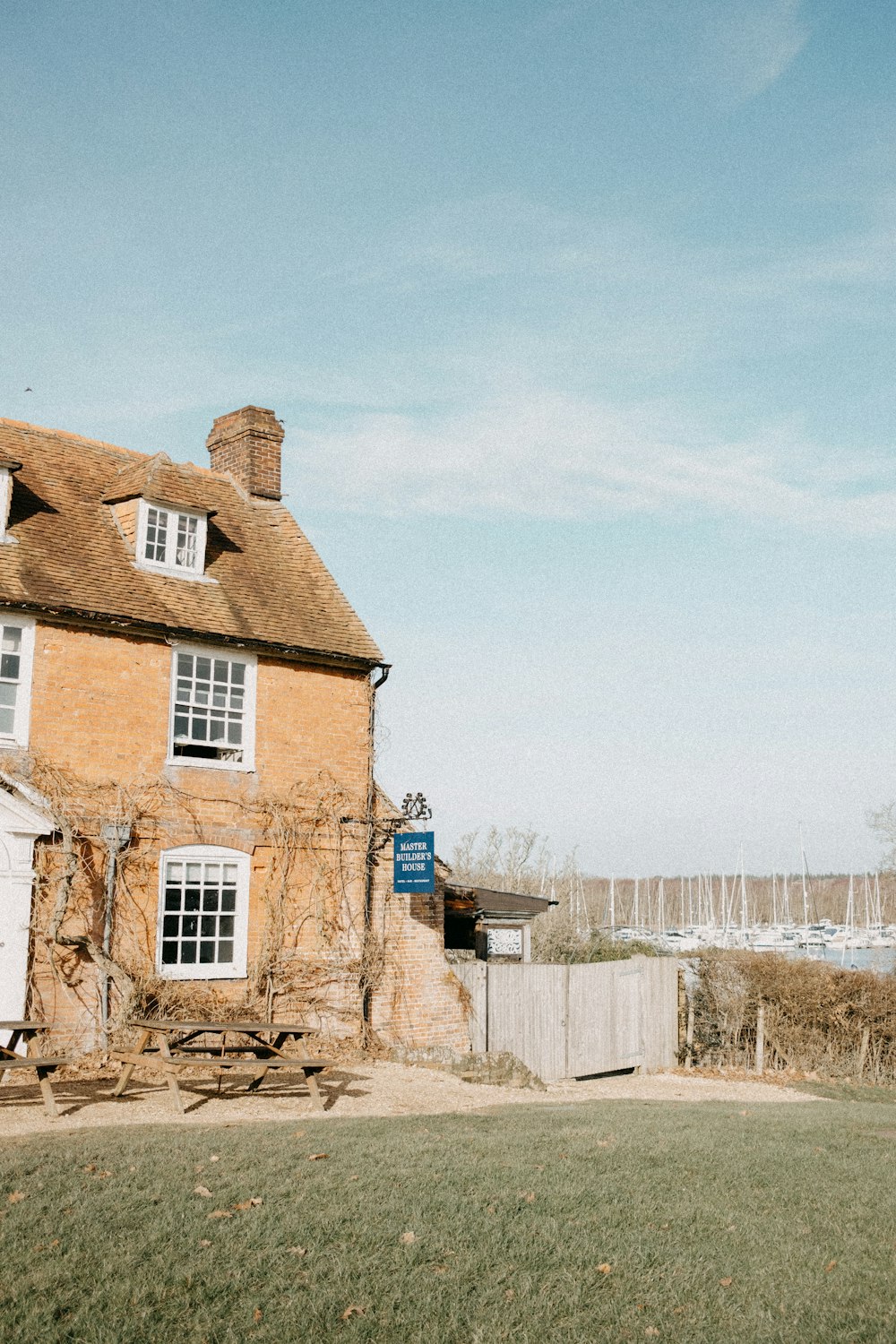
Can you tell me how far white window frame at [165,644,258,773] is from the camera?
61.3 feet

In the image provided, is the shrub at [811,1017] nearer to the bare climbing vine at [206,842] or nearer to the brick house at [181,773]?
the brick house at [181,773]

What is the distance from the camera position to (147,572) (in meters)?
19.7

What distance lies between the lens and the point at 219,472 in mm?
24000

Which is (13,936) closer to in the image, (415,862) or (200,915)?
(200,915)

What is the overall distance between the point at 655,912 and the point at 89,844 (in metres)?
101

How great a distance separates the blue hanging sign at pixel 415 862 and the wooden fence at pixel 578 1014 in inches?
106

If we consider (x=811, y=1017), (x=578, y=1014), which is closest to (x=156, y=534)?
(x=578, y=1014)

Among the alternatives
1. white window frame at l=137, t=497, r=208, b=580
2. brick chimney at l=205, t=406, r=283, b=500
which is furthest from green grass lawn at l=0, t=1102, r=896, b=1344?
brick chimney at l=205, t=406, r=283, b=500

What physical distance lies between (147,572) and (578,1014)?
1107cm

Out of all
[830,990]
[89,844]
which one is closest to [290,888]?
[89,844]

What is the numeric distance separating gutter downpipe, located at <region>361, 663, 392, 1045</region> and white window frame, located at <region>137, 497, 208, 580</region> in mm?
3618

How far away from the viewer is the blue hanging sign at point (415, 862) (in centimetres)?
1909

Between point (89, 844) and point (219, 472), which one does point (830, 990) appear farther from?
point (219, 472)

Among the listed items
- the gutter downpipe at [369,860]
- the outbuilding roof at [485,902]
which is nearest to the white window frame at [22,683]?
the gutter downpipe at [369,860]
